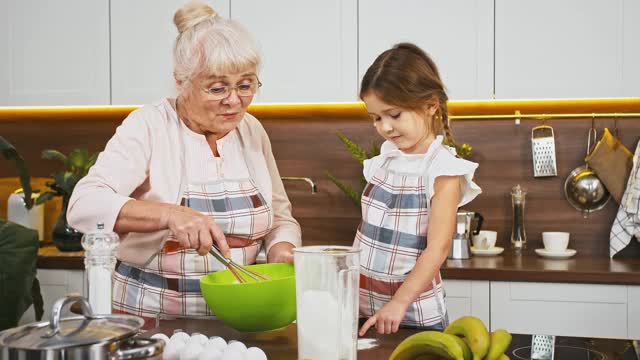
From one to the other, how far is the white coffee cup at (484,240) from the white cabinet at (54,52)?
1.45 m

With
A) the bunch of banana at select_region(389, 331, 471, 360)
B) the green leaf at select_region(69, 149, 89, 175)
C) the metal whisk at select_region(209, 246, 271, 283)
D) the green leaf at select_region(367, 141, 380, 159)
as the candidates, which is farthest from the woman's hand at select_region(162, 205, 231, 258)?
the green leaf at select_region(69, 149, 89, 175)

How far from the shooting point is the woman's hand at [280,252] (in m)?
1.52

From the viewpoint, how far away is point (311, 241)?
3.01 m

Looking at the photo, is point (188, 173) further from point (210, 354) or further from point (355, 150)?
point (355, 150)

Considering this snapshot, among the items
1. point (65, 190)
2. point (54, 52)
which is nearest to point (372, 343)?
point (65, 190)

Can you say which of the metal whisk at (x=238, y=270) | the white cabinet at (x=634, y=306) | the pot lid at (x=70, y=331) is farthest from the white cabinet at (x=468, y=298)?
the pot lid at (x=70, y=331)

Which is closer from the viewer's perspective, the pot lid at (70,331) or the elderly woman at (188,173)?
the pot lid at (70,331)

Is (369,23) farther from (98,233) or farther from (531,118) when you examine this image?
(98,233)

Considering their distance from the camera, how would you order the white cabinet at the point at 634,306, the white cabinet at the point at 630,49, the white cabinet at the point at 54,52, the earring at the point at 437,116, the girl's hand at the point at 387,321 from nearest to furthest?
the girl's hand at the point at 387,321
the earring at the point at 437,116
the white cabinet at the point at 634,306
the white cabinet at the point at 630,49
the white cabinet at the point at 54,52

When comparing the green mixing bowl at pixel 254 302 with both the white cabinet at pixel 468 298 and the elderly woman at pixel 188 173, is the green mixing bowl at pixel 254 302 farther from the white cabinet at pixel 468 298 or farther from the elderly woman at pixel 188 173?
the white cabinet at pixel 468 298

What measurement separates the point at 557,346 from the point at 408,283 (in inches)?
12.3

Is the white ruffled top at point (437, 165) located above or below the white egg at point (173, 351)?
above

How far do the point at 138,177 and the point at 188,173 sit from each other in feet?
0.34

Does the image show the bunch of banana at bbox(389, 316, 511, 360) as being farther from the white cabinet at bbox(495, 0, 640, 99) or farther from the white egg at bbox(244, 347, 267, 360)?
the white cabinet at bbox(495, 0, 640, 99)
